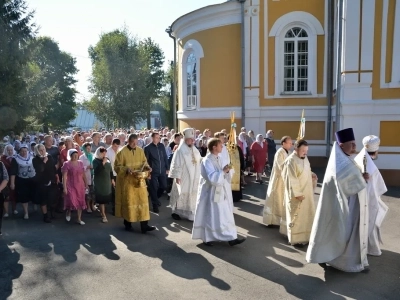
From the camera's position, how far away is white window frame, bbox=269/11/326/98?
16.0m

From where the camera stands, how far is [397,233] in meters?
7.65

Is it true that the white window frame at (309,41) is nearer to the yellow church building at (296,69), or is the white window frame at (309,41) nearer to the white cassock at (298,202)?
the yellow church building at (296,69)

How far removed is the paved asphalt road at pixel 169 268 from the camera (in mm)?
5199

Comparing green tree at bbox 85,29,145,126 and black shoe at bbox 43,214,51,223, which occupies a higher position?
green tree at bbox 85,29,145,126

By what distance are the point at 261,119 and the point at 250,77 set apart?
5.76ft

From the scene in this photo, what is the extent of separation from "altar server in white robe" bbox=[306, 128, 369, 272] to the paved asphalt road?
0.26 m

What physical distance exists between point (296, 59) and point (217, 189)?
11.1 meters

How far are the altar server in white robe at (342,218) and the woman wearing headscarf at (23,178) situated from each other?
6.42 m

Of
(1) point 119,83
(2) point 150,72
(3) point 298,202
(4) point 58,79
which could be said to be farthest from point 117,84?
(3) point 298,202

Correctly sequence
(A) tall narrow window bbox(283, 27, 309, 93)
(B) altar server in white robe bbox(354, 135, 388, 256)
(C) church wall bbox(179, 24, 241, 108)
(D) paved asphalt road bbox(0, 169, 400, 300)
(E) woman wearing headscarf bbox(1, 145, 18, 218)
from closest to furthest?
1. (D) paved asphalt road bbox(0, 169, 400, 300)
2. (B) altar server in white robe bbox(354, 135, 388, 256)
3. (E) woman wearing headscarf bbox(1, 145, 18, 218)
4. (A) tall narrow window bbox(283, 27, 309, 93)
5. (C) church wall bbox(179, 24, 241, 108)

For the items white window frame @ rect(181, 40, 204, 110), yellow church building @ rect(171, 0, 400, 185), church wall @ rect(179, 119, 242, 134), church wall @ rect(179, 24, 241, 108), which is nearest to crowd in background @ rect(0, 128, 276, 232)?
yellow church building @ rect(171, 0, 400, 185)

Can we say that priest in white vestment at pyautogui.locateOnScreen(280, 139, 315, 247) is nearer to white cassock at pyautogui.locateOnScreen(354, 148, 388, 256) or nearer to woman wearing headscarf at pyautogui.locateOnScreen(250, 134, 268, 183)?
white cassock at pyautogui.locateOnScreen(354, 148, 388, 256)

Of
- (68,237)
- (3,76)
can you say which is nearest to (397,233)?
(68,237)

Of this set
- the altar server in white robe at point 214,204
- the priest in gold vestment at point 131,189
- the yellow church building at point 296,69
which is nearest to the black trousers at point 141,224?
the priest in gold vestment at point 131,189
